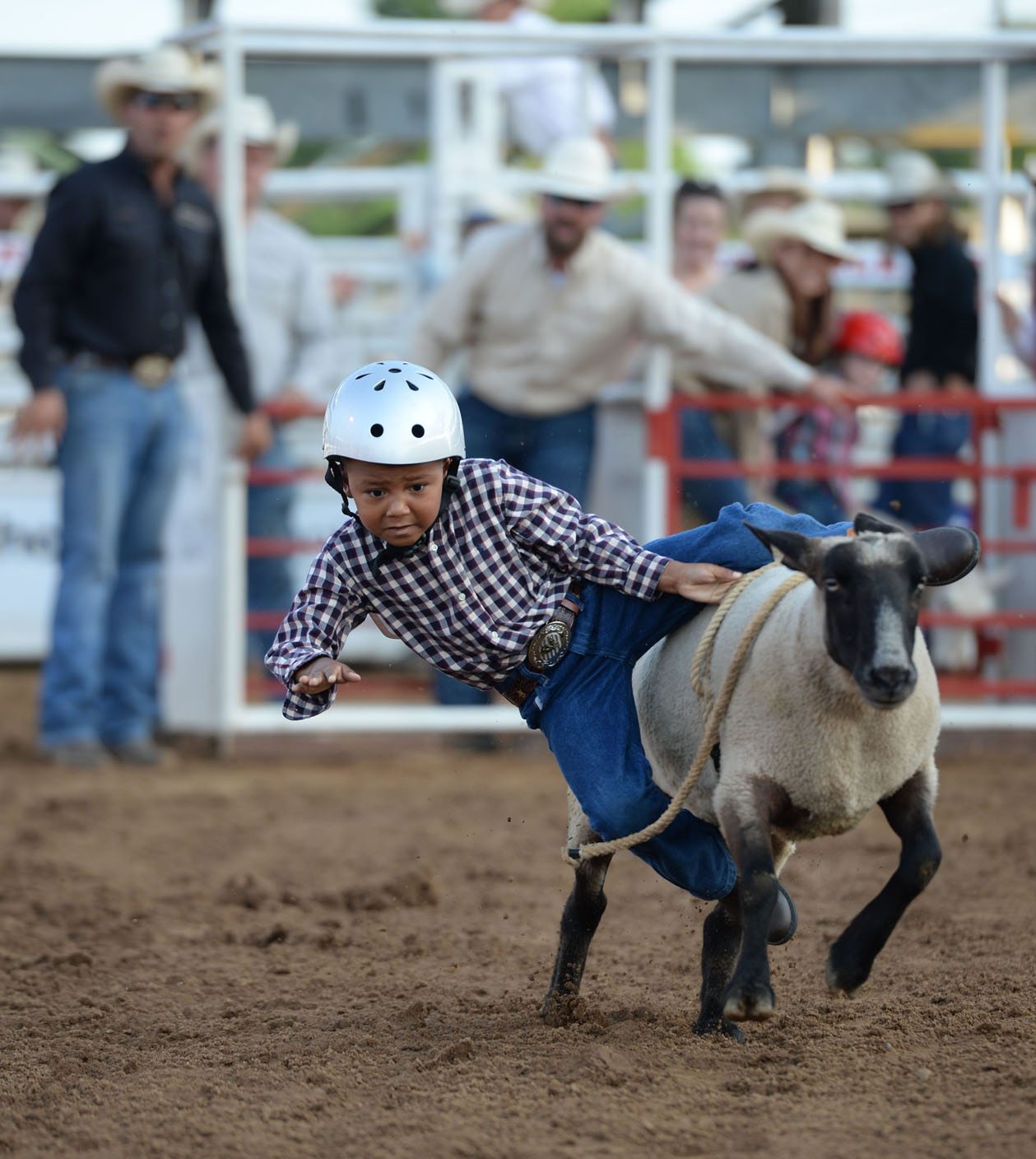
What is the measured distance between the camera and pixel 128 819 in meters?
6.54

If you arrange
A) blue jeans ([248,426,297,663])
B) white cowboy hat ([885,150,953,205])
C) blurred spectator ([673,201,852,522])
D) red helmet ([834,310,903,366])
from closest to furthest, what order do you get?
blurred spectator ([673,201,852,522])
blue jeans ([248,426,297,663])
white cowboy hat ([885,150,953,205])
red helmet ([834,310,903,366])

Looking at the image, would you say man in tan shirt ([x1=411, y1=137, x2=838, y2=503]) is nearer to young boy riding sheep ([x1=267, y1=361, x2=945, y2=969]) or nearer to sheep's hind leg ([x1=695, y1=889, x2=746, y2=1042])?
young boy riding sheep ([x1=267, y1=361, x2=945, y2=969])

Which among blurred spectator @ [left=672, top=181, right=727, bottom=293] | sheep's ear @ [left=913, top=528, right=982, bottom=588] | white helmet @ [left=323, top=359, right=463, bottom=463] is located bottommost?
sheep's ear @ [left=913, top=528, right=982, bottom=588]

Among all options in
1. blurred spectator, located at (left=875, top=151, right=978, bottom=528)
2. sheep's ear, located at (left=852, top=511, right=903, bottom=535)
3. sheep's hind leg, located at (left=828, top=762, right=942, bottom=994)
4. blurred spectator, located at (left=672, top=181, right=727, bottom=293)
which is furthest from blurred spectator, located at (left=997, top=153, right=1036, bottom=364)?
sheep's hind leg, located at (left=828, top=762, right=942, bottom=994)

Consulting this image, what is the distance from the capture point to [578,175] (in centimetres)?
716

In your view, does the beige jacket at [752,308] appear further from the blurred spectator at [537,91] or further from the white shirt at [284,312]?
the white shirt at [284,312]

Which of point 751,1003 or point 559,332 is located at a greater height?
point 559,332

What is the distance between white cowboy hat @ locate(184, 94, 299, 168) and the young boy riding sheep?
5038 mm

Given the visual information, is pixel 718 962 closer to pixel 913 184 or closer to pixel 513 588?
pixel 513 588

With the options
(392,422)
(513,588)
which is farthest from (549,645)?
(392,422)

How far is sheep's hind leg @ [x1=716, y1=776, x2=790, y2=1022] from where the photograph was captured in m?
3.11

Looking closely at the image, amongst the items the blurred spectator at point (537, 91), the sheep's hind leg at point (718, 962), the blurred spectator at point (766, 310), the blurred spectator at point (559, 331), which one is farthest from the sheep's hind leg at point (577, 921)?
the blurred spectator at point (537, 91)

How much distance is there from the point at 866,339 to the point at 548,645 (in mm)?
5056

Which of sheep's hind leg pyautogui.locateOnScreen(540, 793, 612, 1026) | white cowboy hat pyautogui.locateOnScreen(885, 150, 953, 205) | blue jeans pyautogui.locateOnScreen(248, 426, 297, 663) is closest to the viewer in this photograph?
sheep's hind leg pyautogui.locateOnScreen(540, 793, 612, 1026)
